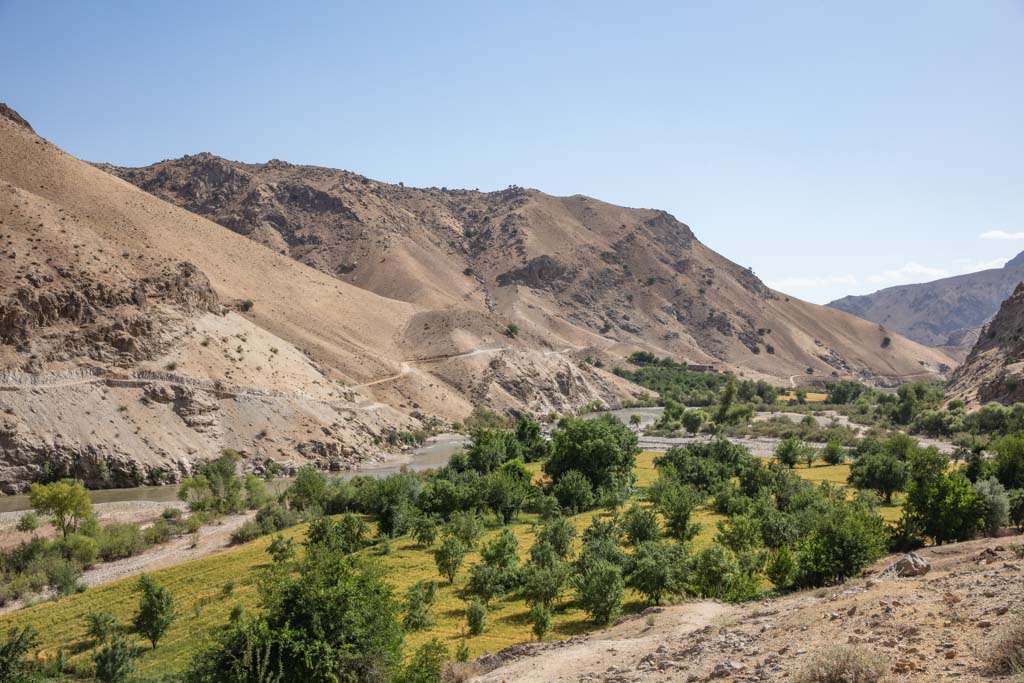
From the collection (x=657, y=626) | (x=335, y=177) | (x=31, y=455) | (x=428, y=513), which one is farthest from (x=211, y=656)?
(x=335, y=177)

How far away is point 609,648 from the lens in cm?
1700

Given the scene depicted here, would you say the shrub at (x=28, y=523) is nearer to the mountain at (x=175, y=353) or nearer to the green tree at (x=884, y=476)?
the mountain at (x=175, y=353)

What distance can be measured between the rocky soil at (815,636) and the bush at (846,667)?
5.0 inches

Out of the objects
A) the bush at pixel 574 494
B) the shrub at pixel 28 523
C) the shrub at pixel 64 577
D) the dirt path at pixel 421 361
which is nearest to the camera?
the shrub at pixel 64 577

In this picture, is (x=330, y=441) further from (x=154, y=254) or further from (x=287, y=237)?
(x=287, y=237)

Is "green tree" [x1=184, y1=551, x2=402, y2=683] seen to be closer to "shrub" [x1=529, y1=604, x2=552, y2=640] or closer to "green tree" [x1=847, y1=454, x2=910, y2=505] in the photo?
"shrub" [x1=529, y1=604, x2=552, y2=640]

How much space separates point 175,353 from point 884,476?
6347cm

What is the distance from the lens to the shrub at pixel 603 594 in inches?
880

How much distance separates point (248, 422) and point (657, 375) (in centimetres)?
9722

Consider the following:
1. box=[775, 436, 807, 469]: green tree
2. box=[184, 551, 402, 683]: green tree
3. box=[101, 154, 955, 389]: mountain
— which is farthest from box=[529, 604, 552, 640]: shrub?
box=[101, 154, 955, 389]: mountain

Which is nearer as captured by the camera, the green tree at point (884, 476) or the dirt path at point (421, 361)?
the green tree at point (884, 476)

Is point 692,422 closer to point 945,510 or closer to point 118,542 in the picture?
point 945,510

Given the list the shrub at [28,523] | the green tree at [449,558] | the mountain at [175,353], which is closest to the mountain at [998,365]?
the mountain at [175,353]

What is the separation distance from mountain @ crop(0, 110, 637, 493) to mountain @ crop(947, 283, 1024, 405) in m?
56.5
